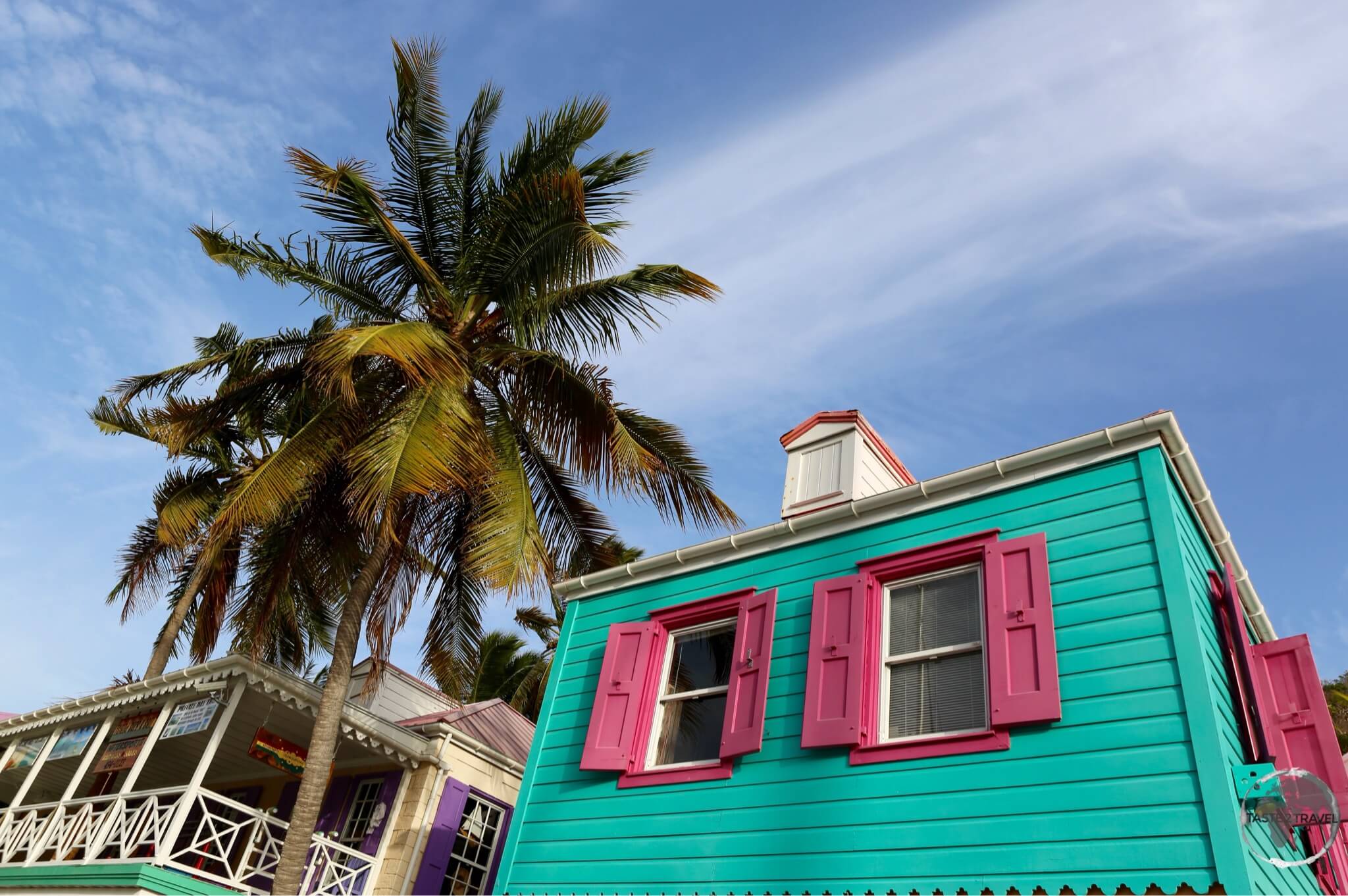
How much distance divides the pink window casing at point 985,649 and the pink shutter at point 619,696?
1801 mm

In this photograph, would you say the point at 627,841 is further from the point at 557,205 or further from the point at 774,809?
the point at 557,205

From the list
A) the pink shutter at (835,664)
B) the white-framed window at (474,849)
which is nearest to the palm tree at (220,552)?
the white-framed window at (474,849)

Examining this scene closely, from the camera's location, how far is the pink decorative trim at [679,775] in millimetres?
7410

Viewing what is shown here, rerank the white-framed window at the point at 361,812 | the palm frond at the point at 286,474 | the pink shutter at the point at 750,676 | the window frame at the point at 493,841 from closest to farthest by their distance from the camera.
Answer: the pink shutter at the point at 750,676 → the palm frond at the point at 286,474 → the window frame at the point at 493,841 → the white-framed window at the point at 361,812

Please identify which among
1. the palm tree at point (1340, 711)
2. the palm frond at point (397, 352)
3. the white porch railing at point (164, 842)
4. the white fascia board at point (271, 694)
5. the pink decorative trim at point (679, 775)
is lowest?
the white porch railing at point (164, 842)

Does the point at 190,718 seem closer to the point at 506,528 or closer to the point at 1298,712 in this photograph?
the point at 506,528

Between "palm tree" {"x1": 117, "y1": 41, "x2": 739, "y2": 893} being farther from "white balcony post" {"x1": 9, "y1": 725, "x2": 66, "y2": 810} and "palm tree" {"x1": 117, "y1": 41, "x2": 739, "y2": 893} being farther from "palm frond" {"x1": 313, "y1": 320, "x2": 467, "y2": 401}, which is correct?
"white balcony post" {"x1": 9, "y1": 725, "x2": 66, "y2": 810}

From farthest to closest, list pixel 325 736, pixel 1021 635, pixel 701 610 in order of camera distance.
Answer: pixel 325 736 → pixel 701 610 → pixel 1021 635

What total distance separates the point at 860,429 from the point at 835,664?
3249 millimetres

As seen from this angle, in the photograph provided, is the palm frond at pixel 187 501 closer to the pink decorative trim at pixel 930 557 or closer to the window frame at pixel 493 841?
the window frame at pixel 493 841

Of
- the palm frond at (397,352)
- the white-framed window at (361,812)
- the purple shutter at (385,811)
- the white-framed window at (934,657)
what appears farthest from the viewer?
the white-framed window at (361,812)

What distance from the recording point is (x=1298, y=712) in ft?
20.1

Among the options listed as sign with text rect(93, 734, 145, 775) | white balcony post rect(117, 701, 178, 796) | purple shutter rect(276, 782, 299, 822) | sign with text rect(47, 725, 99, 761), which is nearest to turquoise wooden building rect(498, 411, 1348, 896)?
white balcony post rect(117, 701, 178, 796)

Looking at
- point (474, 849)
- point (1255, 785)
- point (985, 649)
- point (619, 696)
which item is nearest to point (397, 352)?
point (619, 696)
